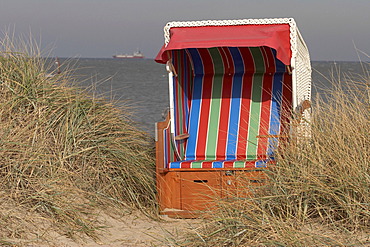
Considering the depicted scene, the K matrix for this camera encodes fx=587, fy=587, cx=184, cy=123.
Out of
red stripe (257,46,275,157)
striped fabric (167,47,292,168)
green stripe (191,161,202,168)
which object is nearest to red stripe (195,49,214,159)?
striped fabric (167,47,292,168)

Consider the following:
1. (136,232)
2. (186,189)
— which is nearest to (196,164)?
(186,189)

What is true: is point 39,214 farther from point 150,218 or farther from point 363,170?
point 363,170

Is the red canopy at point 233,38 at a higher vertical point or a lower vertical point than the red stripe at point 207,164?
higher

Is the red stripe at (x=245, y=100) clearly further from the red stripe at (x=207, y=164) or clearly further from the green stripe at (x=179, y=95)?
the red stripe at (x=207, y=164)

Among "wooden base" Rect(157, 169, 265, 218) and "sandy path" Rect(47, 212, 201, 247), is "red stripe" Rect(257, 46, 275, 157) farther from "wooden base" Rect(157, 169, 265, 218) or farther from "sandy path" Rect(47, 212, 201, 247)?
"sandy path" Rect(47, 212, 201, 247)

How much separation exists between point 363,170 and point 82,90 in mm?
3235

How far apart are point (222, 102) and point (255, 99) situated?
39cm

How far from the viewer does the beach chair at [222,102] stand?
560 cm

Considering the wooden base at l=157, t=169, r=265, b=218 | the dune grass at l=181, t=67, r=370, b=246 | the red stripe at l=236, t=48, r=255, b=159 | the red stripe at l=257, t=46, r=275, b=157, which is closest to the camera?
the dune grass at l=181, t=67, r=370, b=246

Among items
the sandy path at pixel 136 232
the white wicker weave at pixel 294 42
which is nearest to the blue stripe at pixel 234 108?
the white wicker weave at pixel 294 42

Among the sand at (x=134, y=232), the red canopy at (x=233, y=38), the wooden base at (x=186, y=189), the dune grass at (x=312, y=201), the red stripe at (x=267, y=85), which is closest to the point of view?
the dune grass at (x=312, y=201)

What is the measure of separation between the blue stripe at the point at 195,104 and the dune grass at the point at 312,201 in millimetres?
2119

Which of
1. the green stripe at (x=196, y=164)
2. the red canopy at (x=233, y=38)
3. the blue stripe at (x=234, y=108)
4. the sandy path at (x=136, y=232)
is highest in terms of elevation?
the red canopy at (x=233, y=38)

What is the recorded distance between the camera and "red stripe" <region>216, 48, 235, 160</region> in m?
6.65
